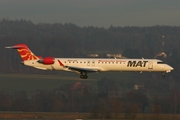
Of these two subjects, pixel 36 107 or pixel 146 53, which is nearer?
pixel 36 107

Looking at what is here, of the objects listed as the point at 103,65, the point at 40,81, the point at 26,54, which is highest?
the point at 26,54

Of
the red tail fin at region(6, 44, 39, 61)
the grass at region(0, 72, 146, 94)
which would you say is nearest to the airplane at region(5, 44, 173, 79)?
the red tail fin at region(6, 44, 39, 61)

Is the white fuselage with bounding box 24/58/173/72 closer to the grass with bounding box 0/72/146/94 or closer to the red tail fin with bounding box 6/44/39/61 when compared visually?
the red tail fin with bounding box 6/44/39/61

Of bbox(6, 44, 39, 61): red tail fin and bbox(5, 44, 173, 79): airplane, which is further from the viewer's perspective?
A: bbox(6, 44, 39, 61): red tail fin

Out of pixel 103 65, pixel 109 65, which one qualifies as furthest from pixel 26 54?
pixel 109 65

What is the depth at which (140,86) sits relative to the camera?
138 meters

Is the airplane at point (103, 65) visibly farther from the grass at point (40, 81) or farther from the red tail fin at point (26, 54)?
the grass at point (40, 81)

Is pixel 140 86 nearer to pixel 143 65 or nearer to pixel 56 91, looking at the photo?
pixel 56 91

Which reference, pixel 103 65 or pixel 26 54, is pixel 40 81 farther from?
pixel 103 65

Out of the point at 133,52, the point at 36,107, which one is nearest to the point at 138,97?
the point at 36,107

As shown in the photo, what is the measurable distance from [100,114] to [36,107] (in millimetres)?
24942

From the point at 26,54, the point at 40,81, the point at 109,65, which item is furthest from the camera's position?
the point at 40,81

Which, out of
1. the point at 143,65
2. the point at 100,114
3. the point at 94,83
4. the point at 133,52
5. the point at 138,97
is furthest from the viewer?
the point at 133,52

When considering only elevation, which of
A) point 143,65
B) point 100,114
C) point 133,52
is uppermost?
point 133,52
